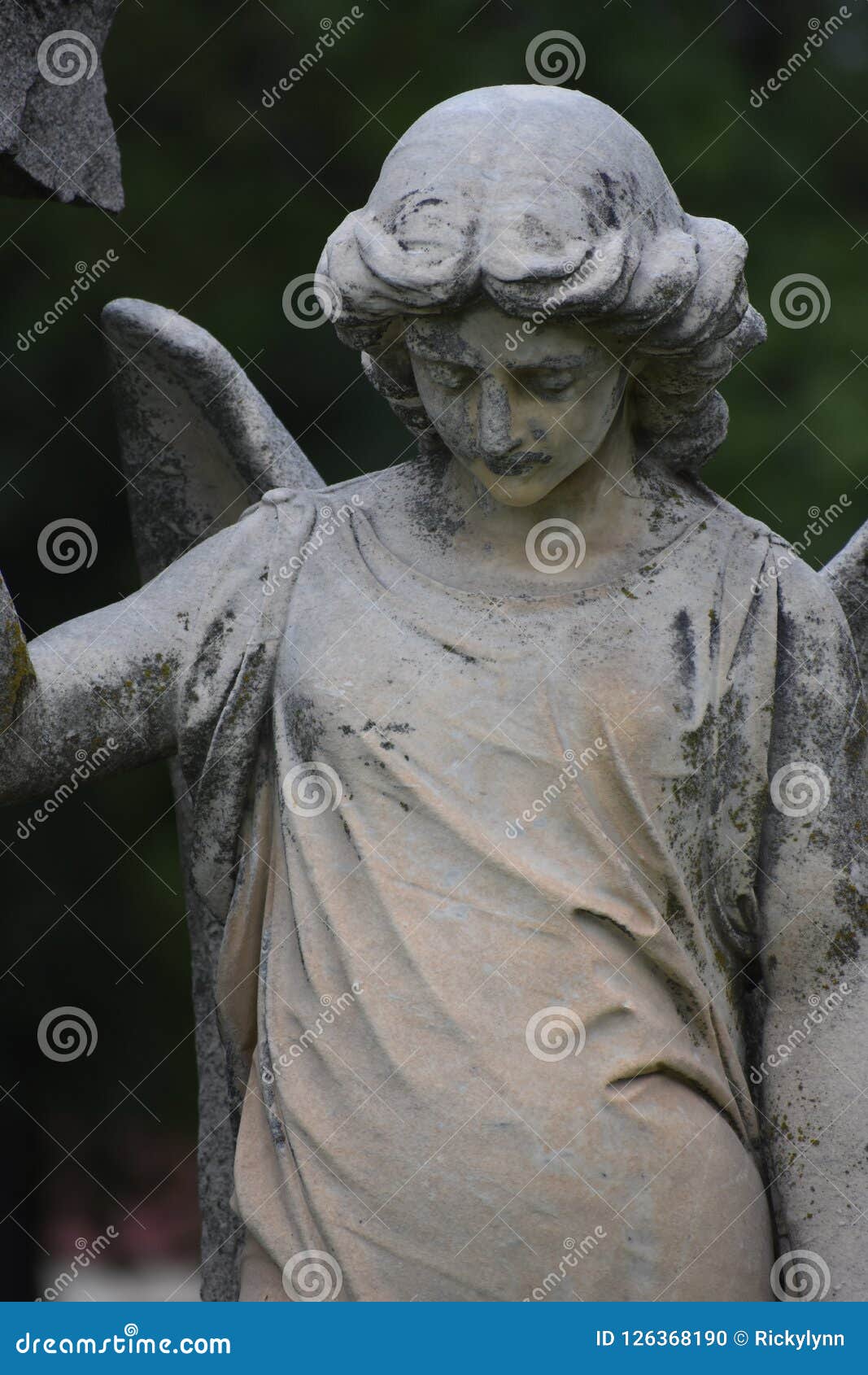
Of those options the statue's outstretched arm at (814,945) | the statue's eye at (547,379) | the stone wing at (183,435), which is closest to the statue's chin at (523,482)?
the statue's eye at (547,379)

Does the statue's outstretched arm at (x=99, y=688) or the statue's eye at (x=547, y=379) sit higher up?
the statue's eye at (x=547, y=379)

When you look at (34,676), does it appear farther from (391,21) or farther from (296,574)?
(391,21)

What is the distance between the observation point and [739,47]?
732cm

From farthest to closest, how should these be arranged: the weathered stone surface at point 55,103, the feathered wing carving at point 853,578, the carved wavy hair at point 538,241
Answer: the feathered wing carving at point 853,578 → the weathered stone surface at point 55,103 → the carved wavy hair at point 538,241

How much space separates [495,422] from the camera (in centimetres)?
404

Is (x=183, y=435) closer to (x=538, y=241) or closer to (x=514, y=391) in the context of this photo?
(x=514, y=391)

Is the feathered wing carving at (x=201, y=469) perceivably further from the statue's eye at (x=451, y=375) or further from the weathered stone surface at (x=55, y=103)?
the statue's eye at (x=451, y=375)

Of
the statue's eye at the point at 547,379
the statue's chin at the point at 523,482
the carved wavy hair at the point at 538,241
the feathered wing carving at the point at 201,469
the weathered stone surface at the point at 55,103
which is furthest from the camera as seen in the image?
the feathered wing carving at the point at 201,469

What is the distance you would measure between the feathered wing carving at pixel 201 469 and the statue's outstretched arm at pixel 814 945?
3.19 feet

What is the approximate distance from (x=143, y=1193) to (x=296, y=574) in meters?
3.55

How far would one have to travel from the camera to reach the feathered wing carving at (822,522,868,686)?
15.0 ft

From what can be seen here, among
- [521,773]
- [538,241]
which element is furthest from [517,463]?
[521,773]

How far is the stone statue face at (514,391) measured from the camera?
4.00 m

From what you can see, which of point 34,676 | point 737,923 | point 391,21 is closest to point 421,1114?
point 737,923
